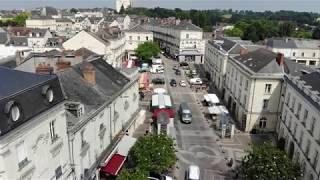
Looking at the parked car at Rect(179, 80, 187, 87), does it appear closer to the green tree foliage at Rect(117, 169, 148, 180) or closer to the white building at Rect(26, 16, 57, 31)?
the green tree foliage at Rect(117, 169, 148, 180)

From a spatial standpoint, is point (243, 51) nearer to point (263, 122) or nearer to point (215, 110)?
point (215, 110)

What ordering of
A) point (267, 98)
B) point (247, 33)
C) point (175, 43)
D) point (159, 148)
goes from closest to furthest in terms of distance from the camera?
1. point (159, 148)
2. point (267, 98)
3. point (175, 43)
4. point (247, 33)

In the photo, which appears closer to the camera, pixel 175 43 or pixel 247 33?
pixel 175 43

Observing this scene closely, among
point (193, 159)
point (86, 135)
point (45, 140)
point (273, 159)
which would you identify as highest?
point (45, 140)

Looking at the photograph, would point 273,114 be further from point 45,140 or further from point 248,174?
point 45,140

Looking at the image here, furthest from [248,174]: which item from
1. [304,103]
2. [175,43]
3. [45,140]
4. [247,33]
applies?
[247,33]

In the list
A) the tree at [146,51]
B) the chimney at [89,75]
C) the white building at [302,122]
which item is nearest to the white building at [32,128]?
the chimney at [89,75]

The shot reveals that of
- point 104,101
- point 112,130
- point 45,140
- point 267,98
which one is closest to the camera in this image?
point 45,140

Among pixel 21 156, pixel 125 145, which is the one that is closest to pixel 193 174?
pixel 125 145
